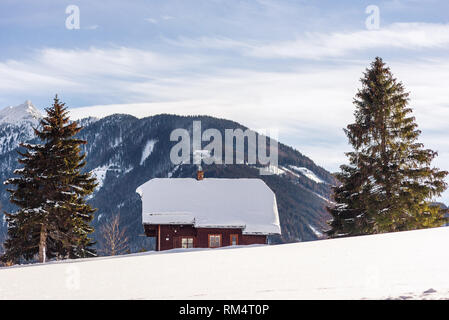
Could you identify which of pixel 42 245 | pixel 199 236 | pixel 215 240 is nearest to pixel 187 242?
pixel 199 236

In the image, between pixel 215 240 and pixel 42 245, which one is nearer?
pixel 42 245

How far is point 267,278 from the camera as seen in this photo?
10172 mm

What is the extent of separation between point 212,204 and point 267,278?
27.8 metres

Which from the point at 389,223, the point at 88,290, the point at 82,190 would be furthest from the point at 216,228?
the point at 88,290

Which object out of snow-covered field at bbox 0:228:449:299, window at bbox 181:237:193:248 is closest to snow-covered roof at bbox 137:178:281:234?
window at bbox 181:237:193:248

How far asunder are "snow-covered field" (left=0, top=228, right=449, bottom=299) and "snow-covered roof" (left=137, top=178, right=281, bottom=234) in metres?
21.7

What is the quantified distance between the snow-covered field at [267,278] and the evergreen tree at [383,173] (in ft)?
50.2

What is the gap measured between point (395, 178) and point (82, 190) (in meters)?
18.5

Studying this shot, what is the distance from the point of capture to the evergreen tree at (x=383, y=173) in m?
29.4

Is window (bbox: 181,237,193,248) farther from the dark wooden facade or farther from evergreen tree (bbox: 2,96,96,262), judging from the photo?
evergreen tree (bbox: 2,96,96,262)

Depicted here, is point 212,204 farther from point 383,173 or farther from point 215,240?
point 383,173

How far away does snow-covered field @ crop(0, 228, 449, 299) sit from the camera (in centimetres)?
845
